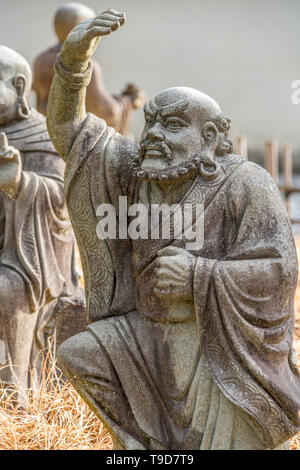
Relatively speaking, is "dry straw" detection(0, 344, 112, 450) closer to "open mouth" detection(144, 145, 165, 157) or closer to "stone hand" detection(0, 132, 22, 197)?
"stone hand" detection(0, 132, 22, 197)

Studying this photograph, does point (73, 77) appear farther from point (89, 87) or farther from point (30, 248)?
point (89, 87)

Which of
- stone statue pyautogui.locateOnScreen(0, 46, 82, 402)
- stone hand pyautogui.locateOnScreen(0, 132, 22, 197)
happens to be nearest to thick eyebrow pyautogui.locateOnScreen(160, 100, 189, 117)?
stone hand pyautogui.locateOnScreen(0, 132, 22, 197)

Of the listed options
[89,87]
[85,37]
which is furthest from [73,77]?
[89,87]

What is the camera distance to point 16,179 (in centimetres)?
336

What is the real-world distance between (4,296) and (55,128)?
3.62 ft

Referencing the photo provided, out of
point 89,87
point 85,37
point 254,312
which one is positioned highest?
point 85,37

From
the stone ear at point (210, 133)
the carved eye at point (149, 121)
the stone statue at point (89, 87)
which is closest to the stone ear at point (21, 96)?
the carved eye at point (149, 121)

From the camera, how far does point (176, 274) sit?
2365 mm

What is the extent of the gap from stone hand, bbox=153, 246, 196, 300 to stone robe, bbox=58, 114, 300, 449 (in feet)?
0.09

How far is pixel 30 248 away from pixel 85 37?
4.32ft

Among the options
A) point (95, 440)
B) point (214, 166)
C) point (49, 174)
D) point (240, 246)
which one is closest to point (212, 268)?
point (240, 246)

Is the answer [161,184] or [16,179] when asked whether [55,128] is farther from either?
[16,179]

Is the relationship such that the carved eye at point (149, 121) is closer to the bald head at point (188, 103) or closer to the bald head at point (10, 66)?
the bald head at point (188, 103)

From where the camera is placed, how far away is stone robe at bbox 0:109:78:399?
3510mm
